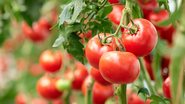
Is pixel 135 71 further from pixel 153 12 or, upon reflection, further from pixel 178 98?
pixel 153 12

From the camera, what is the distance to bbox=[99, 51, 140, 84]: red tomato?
36.2 inches

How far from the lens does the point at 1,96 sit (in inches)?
107

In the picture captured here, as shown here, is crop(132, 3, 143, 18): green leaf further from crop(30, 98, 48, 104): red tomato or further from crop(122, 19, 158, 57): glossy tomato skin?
crop(30, 98, 48, 104): red tomato

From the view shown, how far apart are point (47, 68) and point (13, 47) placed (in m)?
1.37

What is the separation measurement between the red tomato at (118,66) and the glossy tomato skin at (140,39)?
0.02 metres

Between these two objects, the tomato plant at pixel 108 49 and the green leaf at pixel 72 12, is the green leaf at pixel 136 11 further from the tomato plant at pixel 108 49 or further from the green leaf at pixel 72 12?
the green leaf at pixel 72 12

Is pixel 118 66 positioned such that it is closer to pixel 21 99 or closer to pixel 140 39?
pixel 140 39

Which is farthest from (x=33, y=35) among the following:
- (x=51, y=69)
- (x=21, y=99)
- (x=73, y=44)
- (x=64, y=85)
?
(x=73, y=44)

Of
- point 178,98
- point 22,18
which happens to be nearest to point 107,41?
point 178,98

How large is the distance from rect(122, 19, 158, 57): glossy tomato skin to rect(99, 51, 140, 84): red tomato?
0.07 feet

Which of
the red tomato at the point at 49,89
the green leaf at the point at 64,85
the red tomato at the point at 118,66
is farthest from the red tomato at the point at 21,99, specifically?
the red tomato at the point at 118,66

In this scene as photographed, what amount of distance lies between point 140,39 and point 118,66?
7cm

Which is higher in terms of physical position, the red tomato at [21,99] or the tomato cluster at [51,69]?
the tomato cluster at [51,69]

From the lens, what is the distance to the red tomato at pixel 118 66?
0.92m
